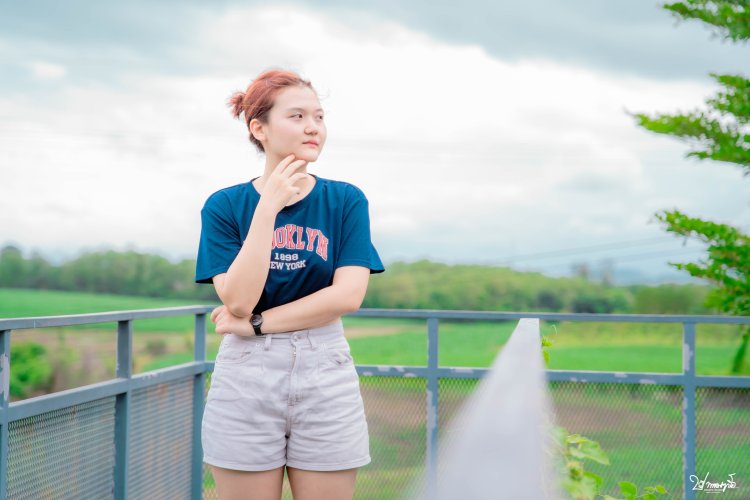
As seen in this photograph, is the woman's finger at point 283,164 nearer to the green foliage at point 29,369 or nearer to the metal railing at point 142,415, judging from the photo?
the metal railing at point 142,415

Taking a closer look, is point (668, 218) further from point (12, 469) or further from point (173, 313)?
point (12, 469)

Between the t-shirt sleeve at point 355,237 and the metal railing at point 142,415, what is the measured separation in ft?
1.95

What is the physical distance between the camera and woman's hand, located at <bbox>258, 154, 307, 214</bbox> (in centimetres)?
167

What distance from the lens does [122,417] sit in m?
2.87

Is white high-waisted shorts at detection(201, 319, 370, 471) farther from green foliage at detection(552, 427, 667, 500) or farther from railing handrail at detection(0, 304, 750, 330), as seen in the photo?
railing handrail at detection(0, 304, 750, 330)

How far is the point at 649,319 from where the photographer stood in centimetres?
336

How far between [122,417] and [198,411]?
0.61 metres

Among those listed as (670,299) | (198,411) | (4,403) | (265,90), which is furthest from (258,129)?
(670,299)

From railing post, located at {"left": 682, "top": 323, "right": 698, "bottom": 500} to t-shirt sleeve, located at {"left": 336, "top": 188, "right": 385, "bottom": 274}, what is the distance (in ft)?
6.70

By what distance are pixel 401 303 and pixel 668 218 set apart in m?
13.2

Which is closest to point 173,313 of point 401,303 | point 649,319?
point 649,319

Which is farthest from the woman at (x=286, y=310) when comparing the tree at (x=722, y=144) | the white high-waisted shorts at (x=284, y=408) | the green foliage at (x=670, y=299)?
the green foliage at (x=670, y=299)

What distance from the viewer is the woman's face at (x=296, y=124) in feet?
5.82

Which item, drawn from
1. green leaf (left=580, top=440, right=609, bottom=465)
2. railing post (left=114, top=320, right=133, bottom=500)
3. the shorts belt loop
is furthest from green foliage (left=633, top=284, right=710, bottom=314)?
the shorts belt loop
